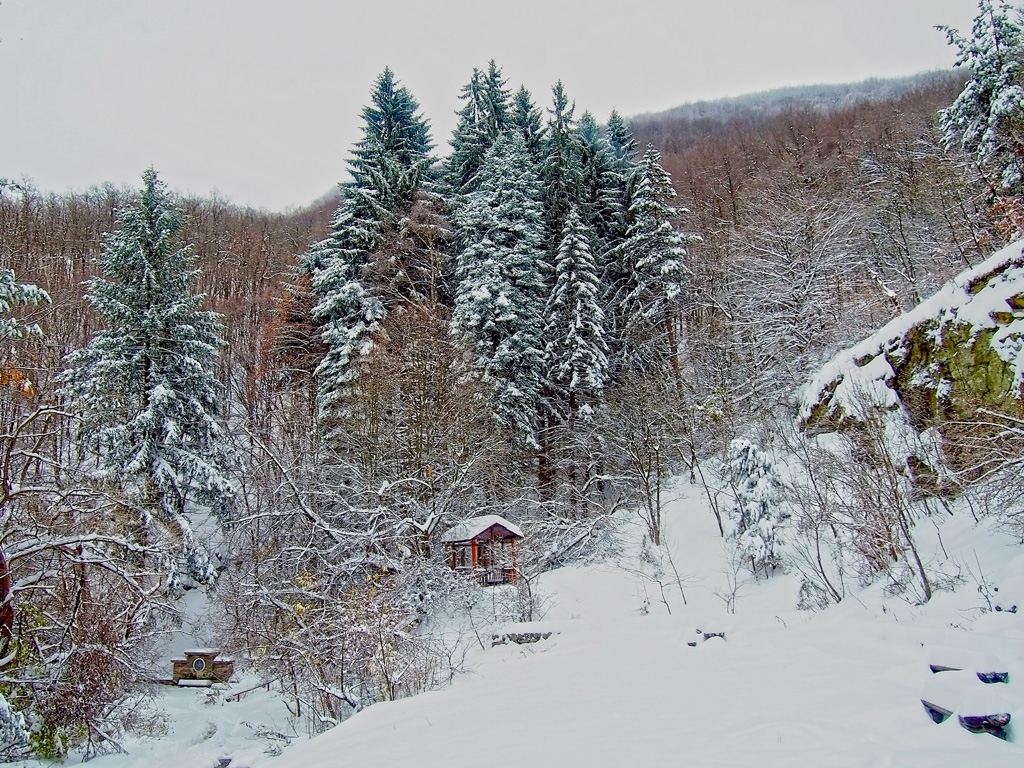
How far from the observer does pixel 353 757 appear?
5.38m

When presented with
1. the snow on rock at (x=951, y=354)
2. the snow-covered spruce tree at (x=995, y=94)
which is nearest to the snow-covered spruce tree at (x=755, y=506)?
the snow on rock at (x=951, y=354)

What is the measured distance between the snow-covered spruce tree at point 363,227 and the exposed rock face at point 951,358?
1318cm

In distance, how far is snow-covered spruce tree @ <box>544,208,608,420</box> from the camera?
66.8ft

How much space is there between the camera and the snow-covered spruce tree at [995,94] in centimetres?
1376

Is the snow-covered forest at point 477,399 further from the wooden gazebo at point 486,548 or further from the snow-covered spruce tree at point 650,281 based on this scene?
the wooden gazebo at point 486,548

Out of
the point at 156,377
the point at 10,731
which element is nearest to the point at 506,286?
the point at 156,377

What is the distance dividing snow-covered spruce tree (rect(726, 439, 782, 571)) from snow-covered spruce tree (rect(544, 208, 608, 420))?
659 centimetres

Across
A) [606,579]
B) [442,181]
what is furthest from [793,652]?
[442,181]

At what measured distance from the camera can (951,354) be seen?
1069 centimetres

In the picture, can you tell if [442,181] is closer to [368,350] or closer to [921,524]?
[368,350]

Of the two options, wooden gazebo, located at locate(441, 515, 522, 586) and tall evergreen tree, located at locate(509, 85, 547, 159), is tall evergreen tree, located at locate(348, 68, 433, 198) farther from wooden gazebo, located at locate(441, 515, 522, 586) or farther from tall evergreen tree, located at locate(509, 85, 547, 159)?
wooden gazebo, located at locate(441, 515, 522, 586)

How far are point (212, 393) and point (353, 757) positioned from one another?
16961 millimetres

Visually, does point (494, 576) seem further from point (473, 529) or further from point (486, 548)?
point (473, 529)

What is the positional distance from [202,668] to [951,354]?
16.2 metres
